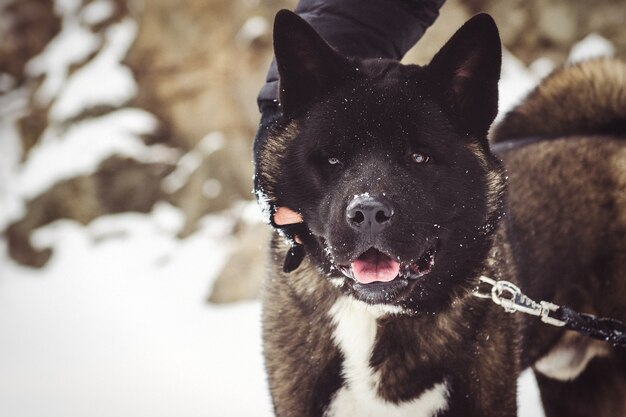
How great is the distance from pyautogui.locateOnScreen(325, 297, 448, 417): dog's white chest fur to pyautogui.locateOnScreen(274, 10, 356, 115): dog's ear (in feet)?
2.07

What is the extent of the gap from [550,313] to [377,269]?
2.74 ft

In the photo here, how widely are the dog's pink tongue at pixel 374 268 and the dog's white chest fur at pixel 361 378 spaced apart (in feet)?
0.62

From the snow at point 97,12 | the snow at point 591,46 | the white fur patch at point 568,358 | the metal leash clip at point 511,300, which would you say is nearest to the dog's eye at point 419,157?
the metal leash clip at point 511,300

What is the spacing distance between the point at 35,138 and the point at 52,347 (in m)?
4.30

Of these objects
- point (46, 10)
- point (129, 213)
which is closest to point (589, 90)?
point (129, 213)

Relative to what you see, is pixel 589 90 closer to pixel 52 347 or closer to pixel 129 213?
pixel 52 347

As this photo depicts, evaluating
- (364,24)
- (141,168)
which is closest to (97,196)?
(141,168)

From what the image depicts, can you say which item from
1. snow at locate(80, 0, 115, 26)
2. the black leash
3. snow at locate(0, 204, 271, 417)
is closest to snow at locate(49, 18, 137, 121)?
snow at locate(80, 0, 115, 26)

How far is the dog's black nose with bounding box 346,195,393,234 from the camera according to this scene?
5.10ft

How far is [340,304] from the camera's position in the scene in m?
1.88

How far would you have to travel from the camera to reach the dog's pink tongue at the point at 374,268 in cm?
165

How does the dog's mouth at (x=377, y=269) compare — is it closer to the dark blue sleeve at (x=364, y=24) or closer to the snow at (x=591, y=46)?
the dark blue sleeve at (x=364, y=24)

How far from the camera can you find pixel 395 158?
1.70 metres

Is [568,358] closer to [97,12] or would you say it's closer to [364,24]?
[364,24]
